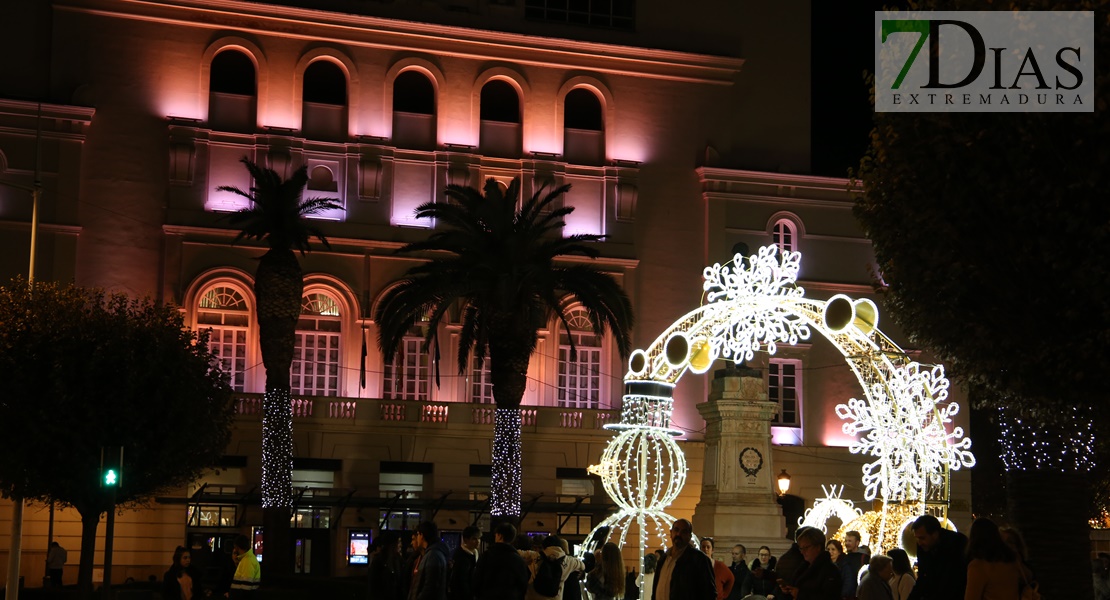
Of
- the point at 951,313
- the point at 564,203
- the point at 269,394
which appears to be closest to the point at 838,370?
the point at 564,203

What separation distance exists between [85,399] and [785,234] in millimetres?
23949

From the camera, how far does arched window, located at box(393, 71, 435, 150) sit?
151 ft

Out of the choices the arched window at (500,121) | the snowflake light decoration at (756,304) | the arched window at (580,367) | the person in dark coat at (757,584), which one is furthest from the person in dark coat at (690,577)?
the arched window at (500,121)

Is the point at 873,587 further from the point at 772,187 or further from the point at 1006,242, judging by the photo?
the point at 772,187

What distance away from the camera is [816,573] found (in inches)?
579

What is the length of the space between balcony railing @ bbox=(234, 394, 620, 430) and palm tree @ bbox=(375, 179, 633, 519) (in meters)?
6.40

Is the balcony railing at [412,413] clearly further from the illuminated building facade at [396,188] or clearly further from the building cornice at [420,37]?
the building cornice at [420,37]

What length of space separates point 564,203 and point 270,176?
11082 millimetres

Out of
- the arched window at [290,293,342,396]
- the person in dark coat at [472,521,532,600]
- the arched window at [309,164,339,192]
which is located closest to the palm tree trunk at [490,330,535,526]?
the arched window at [290,293,342,396]

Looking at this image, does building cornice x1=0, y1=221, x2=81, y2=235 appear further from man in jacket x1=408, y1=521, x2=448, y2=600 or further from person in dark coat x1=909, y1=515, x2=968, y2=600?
person in dark coat x1=909, y1=515, x2=968, y2=600

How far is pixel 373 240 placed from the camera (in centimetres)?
4478

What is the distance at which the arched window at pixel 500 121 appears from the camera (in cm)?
4666

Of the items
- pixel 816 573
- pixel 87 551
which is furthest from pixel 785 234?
pixel 816 573

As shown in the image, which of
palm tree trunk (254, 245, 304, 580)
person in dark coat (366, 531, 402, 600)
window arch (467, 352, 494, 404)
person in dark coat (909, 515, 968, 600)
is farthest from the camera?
window arch (467, 352, 494, 404)
